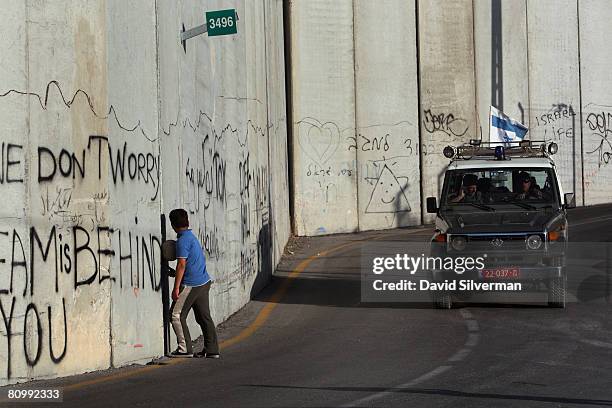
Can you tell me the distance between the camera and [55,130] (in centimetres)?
1036

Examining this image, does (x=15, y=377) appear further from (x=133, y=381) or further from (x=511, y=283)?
(x=511, y=283)

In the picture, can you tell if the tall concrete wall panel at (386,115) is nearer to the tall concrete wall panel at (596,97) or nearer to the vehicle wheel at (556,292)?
the tall concrete wall panel at (596,97)

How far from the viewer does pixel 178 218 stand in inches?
470

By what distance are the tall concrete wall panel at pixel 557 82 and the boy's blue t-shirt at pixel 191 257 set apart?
26.5 m

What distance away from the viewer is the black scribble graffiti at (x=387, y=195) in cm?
3222

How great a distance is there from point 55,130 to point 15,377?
2.37 metres

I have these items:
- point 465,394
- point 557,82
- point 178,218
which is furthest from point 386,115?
point 465,394

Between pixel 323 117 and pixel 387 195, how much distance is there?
10.6 feet

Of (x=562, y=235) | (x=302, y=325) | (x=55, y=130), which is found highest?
(x=55, y=130)

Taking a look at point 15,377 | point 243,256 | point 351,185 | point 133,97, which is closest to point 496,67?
point 351,185

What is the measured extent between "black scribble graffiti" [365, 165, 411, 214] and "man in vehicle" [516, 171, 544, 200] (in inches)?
619

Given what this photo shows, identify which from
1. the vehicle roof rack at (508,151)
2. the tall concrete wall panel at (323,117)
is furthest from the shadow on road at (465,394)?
the tall concrete wall panel at (323,117)

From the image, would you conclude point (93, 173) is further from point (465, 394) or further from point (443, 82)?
point (443, 82)

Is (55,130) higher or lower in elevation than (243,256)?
higher
